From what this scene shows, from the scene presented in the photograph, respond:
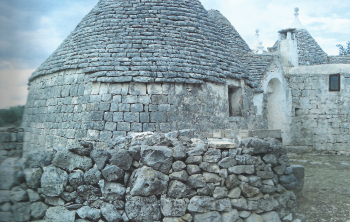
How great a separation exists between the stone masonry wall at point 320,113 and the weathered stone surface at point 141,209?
10.2m

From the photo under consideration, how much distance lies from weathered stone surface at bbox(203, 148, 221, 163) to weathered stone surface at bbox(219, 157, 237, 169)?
0.19 feet

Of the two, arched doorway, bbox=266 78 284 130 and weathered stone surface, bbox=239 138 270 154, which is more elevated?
arched doorway, bbox=266 78 284 130

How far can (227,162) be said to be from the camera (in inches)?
146

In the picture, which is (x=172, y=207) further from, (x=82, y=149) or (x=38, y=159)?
(x=38, y=159)

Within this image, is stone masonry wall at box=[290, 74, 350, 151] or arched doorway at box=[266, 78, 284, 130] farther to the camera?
arched doorway at box=[266, 78, 284, 130]

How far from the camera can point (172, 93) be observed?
7.56 metres

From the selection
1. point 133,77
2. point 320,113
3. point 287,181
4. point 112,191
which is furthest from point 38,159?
point 320,113

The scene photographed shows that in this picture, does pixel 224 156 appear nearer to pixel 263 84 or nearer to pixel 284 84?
pixel 263 84

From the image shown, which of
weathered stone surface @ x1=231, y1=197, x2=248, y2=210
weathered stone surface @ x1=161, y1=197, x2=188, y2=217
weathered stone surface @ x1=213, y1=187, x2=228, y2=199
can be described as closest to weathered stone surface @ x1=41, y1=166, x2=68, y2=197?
weathered stone surface @ x1=161, y1=197, x2=188, y2=217

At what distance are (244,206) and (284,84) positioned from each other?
9533mm

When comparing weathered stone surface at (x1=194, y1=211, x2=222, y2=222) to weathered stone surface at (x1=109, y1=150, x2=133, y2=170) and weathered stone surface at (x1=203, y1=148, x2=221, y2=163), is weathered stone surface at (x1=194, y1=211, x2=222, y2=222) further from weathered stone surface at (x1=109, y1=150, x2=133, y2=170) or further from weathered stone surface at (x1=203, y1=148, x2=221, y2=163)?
weathered stone surface at (x1=109, y1=150, x2=133, y2=170)

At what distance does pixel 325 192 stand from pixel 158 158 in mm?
4136

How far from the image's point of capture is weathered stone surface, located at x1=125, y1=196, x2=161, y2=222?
3457 millimetres

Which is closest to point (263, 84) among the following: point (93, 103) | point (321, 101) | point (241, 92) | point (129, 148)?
point (241, 92)
